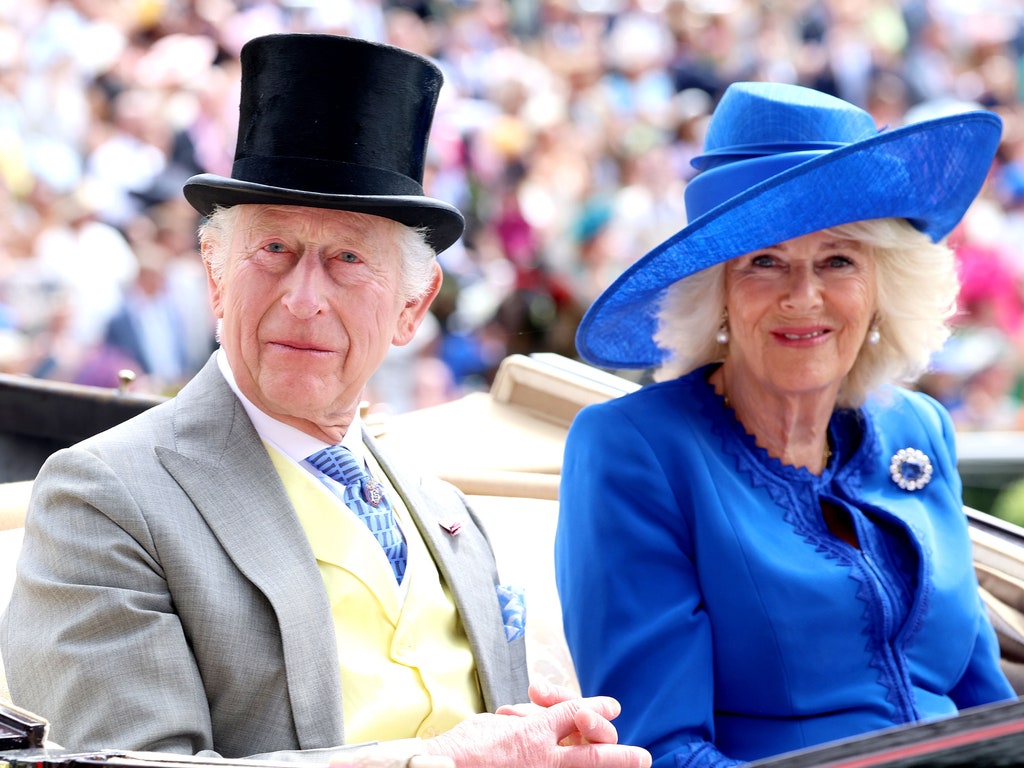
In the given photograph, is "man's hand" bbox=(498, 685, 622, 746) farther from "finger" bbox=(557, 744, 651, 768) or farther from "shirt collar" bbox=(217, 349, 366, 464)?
"shirt collar" bbox=(217, 349, 366, 464)

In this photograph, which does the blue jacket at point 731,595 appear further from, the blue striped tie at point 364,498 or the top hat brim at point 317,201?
the top hat brim at point 317,201

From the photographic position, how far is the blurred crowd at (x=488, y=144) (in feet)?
17.2

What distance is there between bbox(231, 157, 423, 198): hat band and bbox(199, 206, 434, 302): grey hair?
7 centimetres

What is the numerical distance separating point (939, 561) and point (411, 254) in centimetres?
105

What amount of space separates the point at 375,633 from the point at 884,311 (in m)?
1.10

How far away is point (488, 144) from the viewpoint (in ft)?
23.7

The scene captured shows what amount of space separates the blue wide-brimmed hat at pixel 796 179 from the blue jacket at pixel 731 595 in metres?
0.23

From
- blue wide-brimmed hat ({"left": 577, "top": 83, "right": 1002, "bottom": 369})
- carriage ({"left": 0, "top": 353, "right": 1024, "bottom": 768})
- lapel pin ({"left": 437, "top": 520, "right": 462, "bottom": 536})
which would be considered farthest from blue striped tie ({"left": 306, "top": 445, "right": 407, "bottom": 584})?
blue wide-brimmed hat ({"left": 577, "top": 83, "right": 1002, "bottom": 369})

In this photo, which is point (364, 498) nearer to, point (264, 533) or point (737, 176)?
point (264, 533)

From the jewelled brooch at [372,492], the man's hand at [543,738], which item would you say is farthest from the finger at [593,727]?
the jewelled brooch at [372,492]

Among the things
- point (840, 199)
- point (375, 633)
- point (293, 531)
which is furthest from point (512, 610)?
point (840, 199)

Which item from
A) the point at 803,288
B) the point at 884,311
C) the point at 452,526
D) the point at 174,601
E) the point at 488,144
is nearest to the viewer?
the point at 174,601

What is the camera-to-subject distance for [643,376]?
303cm

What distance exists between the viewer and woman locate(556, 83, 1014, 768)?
2078 mm
